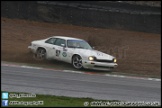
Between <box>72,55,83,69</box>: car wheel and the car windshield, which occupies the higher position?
the car windshield

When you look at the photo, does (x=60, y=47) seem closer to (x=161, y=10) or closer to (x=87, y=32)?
(x=87, y=32)

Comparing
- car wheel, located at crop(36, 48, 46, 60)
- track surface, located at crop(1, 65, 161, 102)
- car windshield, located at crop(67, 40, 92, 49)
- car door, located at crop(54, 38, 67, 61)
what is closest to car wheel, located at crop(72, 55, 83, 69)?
car door, located at crop(54, 38, 67, 61)

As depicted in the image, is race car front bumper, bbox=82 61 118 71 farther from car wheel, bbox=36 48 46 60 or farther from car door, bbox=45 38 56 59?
car wheel, bbox=36 48 46 60

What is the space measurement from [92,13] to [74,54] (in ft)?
35.8

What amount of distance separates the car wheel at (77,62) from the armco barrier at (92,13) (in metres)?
10.8

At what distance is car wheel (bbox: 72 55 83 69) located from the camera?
17969 mm

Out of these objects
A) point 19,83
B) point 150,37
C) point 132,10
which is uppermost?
point 132,10

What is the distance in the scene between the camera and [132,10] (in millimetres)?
29125

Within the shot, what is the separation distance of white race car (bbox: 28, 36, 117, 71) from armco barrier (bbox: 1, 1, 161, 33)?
370 inches

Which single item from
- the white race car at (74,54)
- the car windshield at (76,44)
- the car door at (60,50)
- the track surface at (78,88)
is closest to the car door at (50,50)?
the white race car at (74,54)

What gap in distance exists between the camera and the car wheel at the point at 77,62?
17969mm

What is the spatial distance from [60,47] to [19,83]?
745 cm

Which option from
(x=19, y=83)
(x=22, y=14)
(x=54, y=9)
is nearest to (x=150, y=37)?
(x=54, y=9)

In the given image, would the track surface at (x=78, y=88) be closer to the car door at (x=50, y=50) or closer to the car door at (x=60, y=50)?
the car door at (x=60, y=50)
